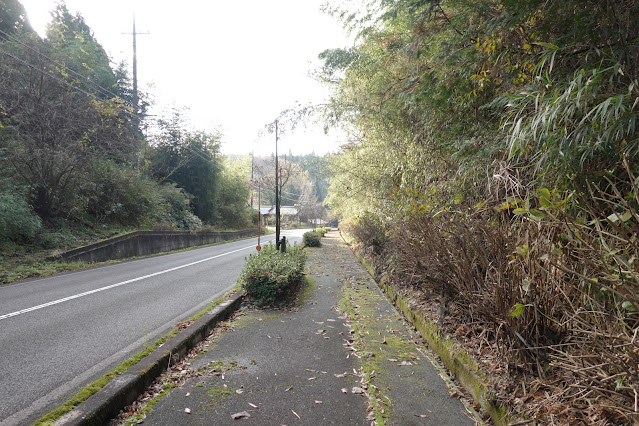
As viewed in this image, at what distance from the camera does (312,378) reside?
2992 millimetres

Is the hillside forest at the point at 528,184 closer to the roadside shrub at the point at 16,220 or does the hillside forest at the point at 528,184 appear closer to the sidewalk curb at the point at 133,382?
the sidewalk curb at the point at 133,382

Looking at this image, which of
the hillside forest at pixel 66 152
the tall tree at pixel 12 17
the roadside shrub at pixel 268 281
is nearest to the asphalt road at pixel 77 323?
the roadside shrub at pixel 268 281

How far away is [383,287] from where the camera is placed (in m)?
6.71

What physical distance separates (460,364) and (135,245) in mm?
13046

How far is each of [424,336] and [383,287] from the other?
2.75 m

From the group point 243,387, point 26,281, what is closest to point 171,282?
point 26,281

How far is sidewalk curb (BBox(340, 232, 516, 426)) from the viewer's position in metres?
2.29

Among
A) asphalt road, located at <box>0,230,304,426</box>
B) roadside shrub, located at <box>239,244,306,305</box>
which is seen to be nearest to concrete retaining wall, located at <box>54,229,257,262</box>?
asphalt road, located at <box>0,230,304,426</box>

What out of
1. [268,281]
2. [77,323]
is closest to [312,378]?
[268,281]

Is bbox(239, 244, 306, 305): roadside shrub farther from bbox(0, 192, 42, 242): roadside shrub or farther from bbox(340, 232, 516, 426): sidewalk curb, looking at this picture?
bbox(0, 192, 42, 242): roadside shrub

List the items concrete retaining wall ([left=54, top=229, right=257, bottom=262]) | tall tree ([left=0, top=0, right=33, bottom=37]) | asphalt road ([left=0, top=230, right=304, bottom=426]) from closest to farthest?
1. asphalt road ([left=0, top=230, right=304, bottom=426])
2. concrete retaining wall ([left=54, top=229, right=257, bottom=262])
3. tall tree ([left=0, top=0, right=33, bottom=37])

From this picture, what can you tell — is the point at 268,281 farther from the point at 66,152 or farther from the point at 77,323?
the point at 66,152

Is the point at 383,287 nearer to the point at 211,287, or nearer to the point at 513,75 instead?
the point at 211,287

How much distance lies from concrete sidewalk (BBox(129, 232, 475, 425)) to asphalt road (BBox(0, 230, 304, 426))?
3.26 feet
